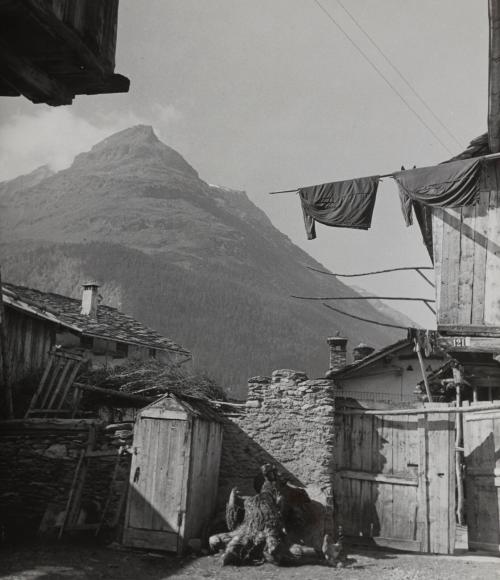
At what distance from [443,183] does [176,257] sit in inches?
2843

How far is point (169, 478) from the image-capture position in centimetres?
1063

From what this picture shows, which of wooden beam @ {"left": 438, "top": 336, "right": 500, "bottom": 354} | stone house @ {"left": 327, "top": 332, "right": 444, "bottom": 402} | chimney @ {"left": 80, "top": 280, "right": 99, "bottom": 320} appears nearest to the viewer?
wooden beam @ {"left": 438, "top": 336, "right": 500, "bottom": 354}

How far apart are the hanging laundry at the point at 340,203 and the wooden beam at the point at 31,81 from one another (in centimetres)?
731

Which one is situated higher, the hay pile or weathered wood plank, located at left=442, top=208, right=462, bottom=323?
weathered wood plank, located at left=442, top=208, right=462, bottom=323

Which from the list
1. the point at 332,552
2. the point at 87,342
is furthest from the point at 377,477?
the point at 87,342

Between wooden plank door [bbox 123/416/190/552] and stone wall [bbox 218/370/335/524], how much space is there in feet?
5.33

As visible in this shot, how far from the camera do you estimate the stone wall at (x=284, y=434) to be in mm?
11633

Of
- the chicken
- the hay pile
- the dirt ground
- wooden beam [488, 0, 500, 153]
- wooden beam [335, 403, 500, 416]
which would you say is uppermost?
wooden beam [488, 0, 500, 153]

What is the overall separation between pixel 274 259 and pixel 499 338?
92744 mm

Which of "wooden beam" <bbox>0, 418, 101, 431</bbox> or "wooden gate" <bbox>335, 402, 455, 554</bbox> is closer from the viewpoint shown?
"wooden gate" <bbox>335, 402, 455, 554</bbox>

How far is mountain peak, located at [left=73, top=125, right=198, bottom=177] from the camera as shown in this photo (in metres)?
126

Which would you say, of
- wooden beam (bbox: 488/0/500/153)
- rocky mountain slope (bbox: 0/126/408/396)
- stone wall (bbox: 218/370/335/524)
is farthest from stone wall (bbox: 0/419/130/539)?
rocky mountain slope (bbox: 0/126/408/396)

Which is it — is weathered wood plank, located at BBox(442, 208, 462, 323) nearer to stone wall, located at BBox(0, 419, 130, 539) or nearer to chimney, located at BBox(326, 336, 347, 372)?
stone wall, located at BBox(0, 419, 130, 539)

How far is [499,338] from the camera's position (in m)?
10.2
